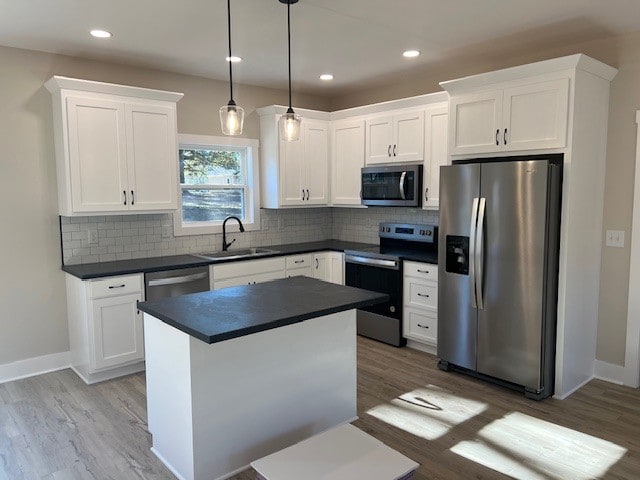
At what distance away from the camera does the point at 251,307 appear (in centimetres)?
254

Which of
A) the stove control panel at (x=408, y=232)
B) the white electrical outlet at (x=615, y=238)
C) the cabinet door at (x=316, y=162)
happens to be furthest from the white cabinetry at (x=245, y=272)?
the white electrical outlet at (x=615, y=238)

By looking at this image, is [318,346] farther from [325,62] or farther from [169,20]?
[325,62]

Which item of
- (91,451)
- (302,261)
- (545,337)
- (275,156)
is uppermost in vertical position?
(275,156)

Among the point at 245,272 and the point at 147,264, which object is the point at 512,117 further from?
the point at 147,264

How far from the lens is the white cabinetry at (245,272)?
4332 millimetres

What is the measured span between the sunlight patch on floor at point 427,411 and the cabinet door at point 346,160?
2.28 meters

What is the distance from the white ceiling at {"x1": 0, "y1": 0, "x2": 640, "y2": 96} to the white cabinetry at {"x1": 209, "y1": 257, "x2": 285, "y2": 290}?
1.83 m

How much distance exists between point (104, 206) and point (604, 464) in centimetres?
386

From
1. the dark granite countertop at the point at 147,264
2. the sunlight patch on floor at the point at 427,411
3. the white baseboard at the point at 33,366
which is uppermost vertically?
the dark granite countertop at the point at 147,264

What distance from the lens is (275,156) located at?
501 cm

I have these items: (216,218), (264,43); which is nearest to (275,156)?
(216,218)

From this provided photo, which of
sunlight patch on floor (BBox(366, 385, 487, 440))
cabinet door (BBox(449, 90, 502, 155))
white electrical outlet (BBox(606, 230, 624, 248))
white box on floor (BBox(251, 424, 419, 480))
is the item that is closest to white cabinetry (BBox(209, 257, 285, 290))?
sunlight patch on floor (BBox(366, 385, 487, 440))

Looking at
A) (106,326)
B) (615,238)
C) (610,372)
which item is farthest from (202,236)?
(610,372)

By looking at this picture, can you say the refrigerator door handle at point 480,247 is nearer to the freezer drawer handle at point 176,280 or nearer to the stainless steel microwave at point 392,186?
the stainless steel microwave at point 392,186
